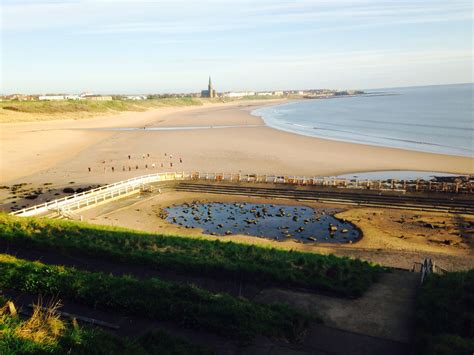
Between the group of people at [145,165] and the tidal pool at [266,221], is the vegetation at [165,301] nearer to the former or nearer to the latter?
the tidal pool at [266,221]

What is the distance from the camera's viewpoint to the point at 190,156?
174 feet

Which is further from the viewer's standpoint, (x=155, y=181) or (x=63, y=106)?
(x=63, y=106)

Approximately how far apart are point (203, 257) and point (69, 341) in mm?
7255

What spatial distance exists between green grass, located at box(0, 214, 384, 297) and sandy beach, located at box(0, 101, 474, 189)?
2066cm

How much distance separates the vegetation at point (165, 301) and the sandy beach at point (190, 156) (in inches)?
1049

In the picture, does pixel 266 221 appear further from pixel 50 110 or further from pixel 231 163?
pixel 50 110

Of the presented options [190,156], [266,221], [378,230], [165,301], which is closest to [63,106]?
[190,156]

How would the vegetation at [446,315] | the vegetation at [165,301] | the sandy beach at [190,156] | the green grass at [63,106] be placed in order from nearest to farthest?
the vegetation at [446,315] < the vegetation at [165,301] < the sandy beach at [190,156] < the green grass at [63,106]

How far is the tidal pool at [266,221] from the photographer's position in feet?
81.4

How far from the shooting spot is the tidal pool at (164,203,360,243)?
24.8 metres

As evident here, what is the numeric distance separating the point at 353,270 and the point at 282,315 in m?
4.78

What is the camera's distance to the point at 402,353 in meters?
10.2

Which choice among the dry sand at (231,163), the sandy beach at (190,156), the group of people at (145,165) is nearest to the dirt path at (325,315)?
the dry sand at (231,163)

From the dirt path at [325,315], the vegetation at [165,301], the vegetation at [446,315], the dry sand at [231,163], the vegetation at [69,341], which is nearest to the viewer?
the vegetation at [69,341]
